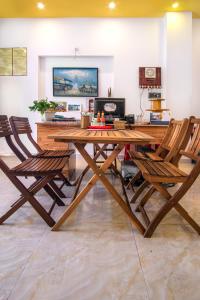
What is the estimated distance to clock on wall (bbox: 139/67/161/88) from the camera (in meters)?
5.32

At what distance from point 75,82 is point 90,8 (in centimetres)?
150

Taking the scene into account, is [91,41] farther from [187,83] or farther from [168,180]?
[168,180]

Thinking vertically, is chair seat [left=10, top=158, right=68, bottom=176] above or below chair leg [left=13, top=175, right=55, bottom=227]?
above

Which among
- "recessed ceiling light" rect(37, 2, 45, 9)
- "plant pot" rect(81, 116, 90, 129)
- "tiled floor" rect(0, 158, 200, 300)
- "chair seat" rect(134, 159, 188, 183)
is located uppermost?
"recessed ceiling light" rect(37, 2, 45, 9)

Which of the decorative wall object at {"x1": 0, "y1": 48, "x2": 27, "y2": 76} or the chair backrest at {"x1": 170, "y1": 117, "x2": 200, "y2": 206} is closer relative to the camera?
the chair backrest at {"x1": 170, "y1": 117, "x2": 200, "y2": 206}

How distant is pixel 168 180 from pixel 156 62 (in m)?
4.38

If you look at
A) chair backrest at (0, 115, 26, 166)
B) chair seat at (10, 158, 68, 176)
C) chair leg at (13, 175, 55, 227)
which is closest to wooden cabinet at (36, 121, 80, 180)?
chair backrest at (0, 115, 26, 166)

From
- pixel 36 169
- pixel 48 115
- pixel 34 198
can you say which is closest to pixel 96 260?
pixel 34 198

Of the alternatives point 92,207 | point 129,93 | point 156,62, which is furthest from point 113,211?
point 156,62

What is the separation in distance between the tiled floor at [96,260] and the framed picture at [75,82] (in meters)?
3.91

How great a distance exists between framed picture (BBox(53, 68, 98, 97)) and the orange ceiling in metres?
1.13

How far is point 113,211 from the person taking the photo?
220 cm

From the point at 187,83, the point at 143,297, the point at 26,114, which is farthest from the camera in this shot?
the point at 26,114

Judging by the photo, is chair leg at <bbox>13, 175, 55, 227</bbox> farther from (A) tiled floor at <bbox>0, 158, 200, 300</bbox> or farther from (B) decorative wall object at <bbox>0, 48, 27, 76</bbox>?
(B) decorative wall object at <bbox>0, 48, 27, 76</bbox>
